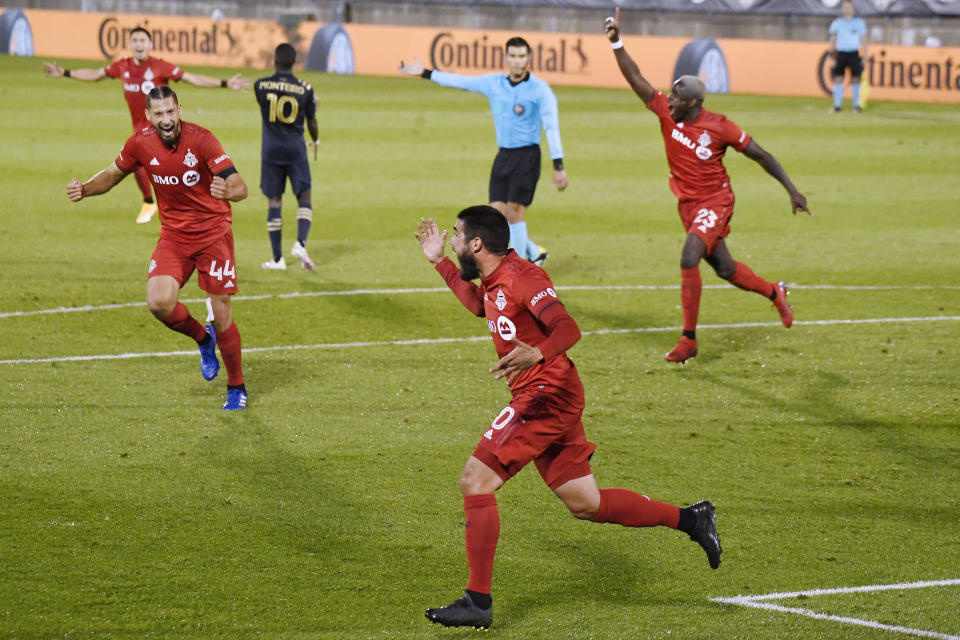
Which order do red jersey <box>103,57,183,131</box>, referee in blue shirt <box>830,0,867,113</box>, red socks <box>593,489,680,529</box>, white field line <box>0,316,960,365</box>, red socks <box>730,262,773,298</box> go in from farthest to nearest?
referee in blue shirt <box>830,0,867,113</box>
red jersey <box>103,57,183,131</box>
red socks <box>730,262,773,298</box>
white field line <box>0,316,960,365</box>
red socks <box>593,489,680,529</box>

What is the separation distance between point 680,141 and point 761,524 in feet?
14.5

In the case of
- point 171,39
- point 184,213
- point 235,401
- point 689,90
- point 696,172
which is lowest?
point 235,401

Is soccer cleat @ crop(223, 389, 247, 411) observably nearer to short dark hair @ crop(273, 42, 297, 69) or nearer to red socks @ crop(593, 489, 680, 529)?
red socks @ crop(593, 489, 680, 529)

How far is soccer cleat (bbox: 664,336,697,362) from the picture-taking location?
33.6ft

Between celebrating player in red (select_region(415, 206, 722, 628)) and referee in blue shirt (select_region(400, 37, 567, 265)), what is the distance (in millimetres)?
6760

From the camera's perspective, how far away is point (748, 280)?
10.7 m

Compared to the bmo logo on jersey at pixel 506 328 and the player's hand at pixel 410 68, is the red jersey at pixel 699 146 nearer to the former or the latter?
the player's hand at pixel 410 68

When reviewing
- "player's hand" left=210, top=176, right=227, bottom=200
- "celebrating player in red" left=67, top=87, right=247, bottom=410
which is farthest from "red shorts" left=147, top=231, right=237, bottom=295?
"player's hand" left=210, top=176, right=227, bottom=200

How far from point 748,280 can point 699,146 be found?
1244 mm

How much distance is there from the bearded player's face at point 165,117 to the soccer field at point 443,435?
1.93m

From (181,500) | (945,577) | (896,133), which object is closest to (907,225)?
(896,133)

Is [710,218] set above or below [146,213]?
above

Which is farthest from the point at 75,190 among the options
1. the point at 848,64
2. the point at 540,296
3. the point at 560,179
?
the point at 848,64

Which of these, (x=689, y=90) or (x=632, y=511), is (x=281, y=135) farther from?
(x=632, y=511)
